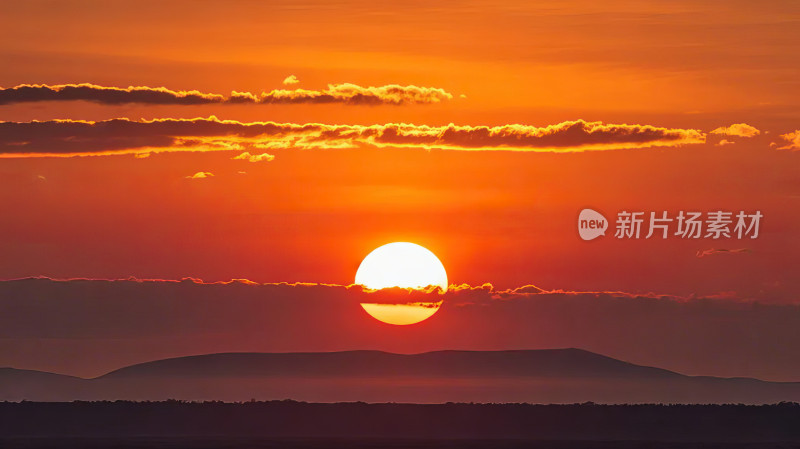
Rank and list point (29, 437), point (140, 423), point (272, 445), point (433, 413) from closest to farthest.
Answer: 1. point (272, 445)
2. point (29, 437)
3. point (140, 423)
4. point (433, 413)

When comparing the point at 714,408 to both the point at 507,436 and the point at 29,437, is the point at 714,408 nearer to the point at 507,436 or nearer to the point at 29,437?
the point at 507,436

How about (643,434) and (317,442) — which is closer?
(317,442)

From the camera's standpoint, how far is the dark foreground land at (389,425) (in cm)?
11862

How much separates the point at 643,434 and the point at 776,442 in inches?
637

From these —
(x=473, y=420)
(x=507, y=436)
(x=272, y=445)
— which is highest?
(x=473, y=420)

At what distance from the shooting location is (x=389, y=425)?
5709 inches

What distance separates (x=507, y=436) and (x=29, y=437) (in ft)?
175

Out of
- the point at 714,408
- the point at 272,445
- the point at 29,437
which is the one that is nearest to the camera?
the point at 272,445

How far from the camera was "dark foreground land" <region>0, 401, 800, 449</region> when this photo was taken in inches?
4670

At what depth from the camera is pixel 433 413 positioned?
159 m

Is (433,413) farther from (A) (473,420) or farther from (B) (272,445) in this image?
(B) (272,445)

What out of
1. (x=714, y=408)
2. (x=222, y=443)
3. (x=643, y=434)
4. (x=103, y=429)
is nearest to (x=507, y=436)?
(x=643, y=434)

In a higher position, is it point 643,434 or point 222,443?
point 643,434

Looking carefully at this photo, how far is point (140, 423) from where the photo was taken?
149m
